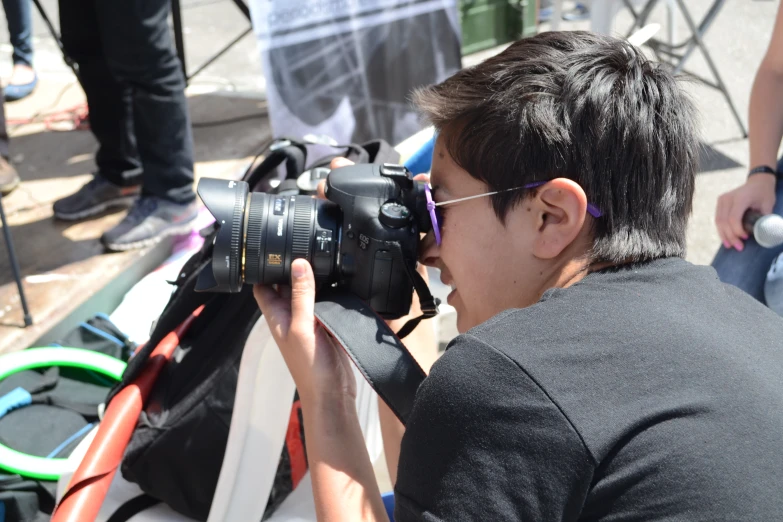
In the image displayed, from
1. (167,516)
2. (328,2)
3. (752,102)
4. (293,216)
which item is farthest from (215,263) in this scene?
(328,2)

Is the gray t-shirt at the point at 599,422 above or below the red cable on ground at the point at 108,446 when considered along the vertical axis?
above

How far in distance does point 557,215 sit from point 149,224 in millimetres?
1885

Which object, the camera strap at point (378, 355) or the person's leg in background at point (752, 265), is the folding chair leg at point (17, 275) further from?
the person's leg in background at point (752, 265)

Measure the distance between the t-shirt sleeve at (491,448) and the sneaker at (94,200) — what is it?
214cm

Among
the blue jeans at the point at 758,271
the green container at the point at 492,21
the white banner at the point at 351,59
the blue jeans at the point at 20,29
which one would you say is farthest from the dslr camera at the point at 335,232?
the green container at the point at 492,21

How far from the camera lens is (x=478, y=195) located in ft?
3.39

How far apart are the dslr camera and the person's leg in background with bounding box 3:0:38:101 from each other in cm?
288

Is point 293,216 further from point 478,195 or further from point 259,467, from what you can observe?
point 259,467

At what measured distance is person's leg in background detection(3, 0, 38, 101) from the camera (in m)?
3.48

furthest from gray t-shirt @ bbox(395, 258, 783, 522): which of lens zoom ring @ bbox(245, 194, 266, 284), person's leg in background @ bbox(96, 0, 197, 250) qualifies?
person's leg in background @ bbox(96, 0, 197, 250)

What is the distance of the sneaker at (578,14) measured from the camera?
5.15 meters

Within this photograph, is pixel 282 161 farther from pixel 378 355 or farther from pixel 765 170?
pixel 765 170

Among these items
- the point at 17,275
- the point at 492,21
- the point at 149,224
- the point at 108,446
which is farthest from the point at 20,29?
the point at 108,446

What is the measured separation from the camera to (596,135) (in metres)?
0.96
